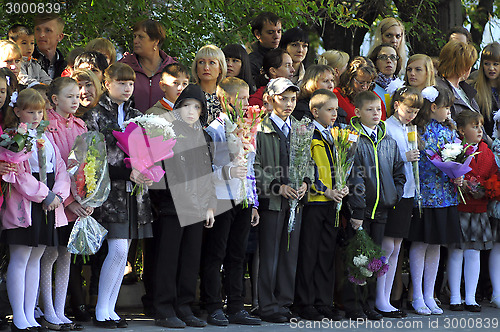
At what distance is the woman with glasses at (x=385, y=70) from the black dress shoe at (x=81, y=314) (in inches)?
157

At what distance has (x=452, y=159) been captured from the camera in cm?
878

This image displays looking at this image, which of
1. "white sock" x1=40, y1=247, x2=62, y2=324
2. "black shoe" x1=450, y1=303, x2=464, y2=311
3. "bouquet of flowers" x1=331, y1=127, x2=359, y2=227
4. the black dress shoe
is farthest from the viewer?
"black shoe" x1=450, y1=303, x2=464, y2=311

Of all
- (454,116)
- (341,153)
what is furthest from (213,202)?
(454,116)

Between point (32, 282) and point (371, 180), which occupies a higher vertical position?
point (371, 180)

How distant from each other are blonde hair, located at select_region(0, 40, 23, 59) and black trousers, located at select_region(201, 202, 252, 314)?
2399 mm

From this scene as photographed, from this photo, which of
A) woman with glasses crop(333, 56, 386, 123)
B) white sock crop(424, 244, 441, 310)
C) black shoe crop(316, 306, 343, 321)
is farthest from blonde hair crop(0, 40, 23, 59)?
white sock crop(424, 244, 441, 310)

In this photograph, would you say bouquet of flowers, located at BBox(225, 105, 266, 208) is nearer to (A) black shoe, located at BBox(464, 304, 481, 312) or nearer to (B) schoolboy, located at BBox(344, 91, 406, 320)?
(B) schoolboy, located at BBox(344, 91, 406, 320)

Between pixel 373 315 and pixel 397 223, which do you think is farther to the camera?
pixel 397 223

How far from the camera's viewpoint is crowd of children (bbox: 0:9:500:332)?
7184 mm

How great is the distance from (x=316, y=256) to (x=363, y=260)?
0.50 m

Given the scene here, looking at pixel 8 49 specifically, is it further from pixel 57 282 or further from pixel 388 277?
pixel 388 277

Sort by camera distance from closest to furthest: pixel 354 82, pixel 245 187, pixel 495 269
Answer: pixel 245 187 → pixel 354 82 → pixel 495 269

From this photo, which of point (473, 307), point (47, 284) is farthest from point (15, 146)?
point (473, 307)

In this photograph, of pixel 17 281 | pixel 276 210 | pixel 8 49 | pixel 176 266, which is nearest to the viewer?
pixel 17 281
